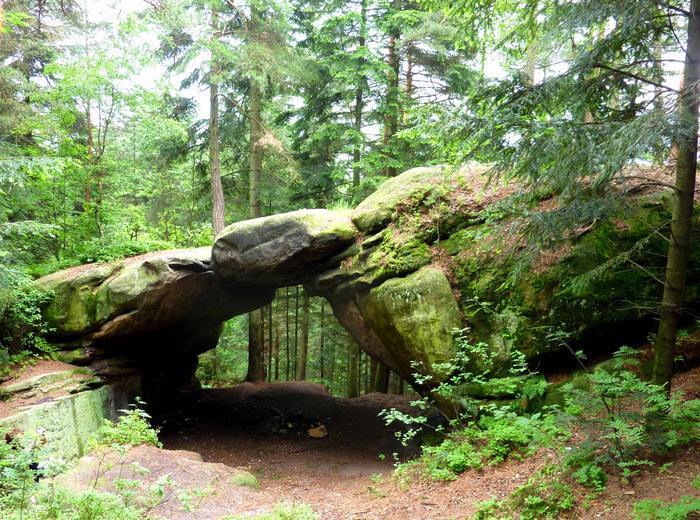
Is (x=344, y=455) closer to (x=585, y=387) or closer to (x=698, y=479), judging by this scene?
(x=585, y=387)

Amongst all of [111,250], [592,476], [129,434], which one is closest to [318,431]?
[129,434]

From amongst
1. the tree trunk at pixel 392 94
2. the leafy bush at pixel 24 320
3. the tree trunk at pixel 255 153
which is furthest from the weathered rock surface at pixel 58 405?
the tree trunk at pixel 392 94

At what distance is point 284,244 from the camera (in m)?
10.1

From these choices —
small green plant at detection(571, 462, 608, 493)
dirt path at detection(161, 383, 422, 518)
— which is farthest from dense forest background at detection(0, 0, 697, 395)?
small green plant at detection(571, 462, 608, 493)

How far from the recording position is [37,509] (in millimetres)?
4129

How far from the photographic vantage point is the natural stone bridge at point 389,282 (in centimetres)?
714

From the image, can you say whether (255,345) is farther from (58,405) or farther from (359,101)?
(359,101)

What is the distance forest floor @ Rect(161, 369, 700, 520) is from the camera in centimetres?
418

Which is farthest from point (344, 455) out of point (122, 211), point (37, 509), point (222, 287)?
point (122, 211)

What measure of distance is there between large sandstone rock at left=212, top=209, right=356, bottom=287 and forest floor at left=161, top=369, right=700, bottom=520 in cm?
421

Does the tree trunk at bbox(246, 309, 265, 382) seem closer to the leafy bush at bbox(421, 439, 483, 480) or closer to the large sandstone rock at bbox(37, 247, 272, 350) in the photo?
the large sandstone rock at bbox(37, 247, 272, 350)

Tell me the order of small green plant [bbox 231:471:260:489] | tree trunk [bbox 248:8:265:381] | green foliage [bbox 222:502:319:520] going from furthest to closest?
tree trunk [bbox 248:8:265:381]
small green plant [bbox 231:471:260:489]
green foliage [bbox 222:502:319:520]

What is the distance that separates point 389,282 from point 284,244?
2.67 meters

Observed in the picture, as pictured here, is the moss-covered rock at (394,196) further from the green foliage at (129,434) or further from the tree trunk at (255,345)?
the tree trunk at (255,345)
